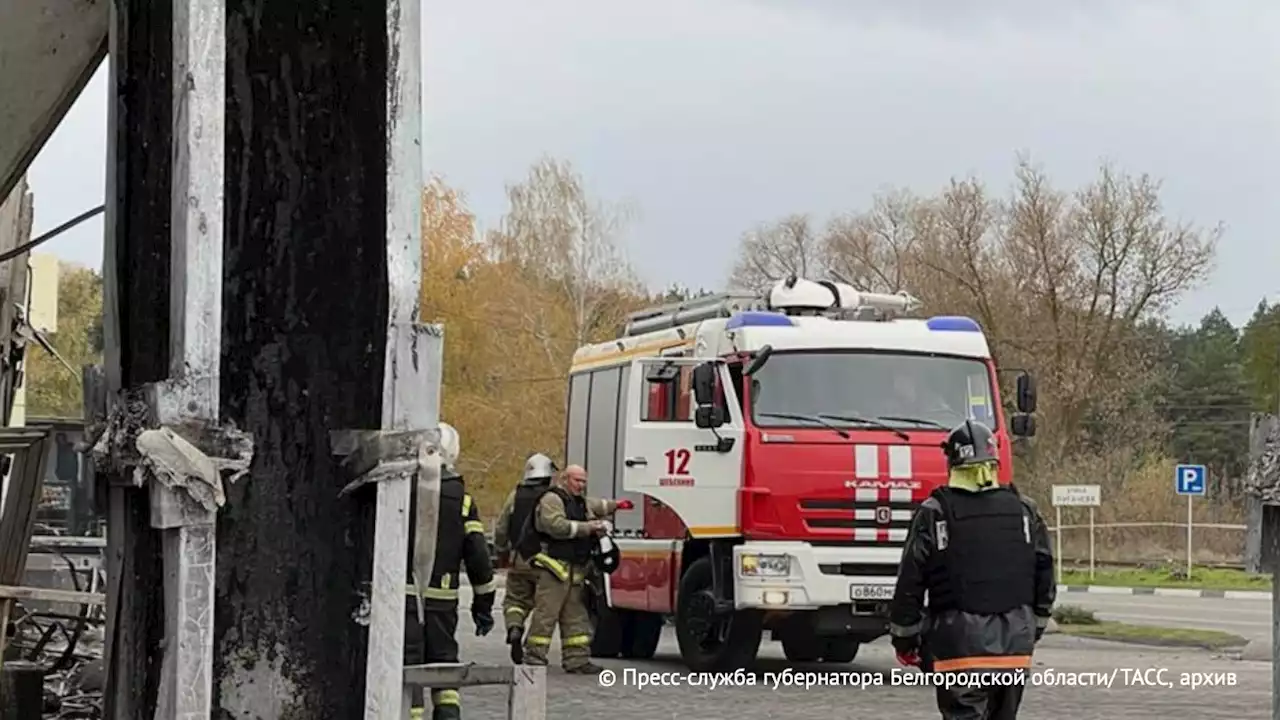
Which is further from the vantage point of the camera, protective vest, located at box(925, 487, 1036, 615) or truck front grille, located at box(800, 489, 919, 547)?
truck front grille, located at box(800, 489, 919, 547)

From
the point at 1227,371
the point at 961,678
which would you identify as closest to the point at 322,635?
the point at 961,678

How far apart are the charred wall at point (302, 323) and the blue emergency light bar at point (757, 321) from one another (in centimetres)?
1206

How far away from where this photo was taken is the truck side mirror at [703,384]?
14.4 meters

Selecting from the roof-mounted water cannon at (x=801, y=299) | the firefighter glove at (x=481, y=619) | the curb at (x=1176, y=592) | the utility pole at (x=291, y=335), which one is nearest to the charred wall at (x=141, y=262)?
the utility pole at (x=291, y=335)

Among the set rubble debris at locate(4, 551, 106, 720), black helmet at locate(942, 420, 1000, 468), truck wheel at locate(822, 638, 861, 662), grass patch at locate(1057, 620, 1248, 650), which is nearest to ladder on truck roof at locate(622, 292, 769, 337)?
truck wheel at locate(822, 638, 861, 662)

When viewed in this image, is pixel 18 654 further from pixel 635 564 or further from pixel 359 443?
pixel 359 443

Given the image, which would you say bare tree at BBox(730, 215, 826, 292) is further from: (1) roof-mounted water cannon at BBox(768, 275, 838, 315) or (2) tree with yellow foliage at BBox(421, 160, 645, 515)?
(1) roof-mounted water cannon at BBox(768, 275, 838, 315)

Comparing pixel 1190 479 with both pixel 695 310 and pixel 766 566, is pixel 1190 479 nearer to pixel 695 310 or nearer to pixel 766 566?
pixel 695 310

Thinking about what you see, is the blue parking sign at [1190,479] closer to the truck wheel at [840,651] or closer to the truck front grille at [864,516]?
the truck wheel at [840,651]

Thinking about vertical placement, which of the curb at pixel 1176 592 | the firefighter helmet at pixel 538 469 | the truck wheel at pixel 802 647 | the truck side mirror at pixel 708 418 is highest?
the truck side mirror at pixel 708 418

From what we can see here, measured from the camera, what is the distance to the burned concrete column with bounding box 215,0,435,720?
290 centimetres

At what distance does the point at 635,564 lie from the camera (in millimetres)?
16375

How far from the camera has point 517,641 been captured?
15906mm

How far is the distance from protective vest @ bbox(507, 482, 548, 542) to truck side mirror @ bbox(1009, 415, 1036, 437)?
3905mm
